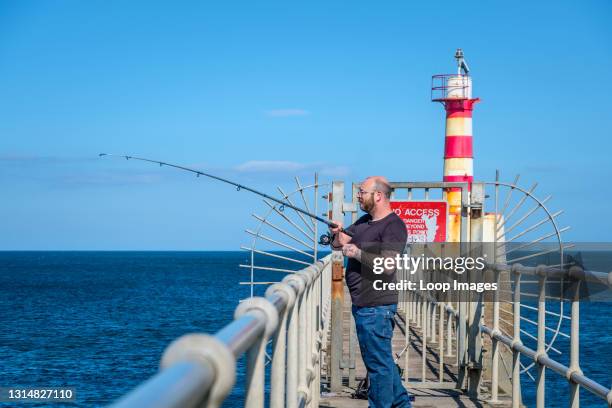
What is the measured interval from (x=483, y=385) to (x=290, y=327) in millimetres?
4886

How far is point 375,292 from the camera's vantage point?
599 centimetres

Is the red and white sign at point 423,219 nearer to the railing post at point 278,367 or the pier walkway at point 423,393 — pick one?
the pier walkway at point 423,393

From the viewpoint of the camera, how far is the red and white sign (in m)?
8.41

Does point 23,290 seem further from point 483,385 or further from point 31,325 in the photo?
point 483,385

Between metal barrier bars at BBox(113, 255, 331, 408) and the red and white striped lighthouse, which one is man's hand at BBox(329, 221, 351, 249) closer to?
metal barrier bars at BBox(113, 255, 331, 408)

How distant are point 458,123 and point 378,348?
19.0 meters

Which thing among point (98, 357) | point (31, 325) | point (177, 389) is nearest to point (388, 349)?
point (177, 389)

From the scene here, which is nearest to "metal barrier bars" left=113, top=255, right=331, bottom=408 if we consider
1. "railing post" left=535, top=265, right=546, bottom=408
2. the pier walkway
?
"railing post" left=535, top=265, right=546, bottom=408

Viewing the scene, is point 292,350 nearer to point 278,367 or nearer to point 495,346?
point 278,367

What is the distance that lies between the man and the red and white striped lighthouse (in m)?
15.8

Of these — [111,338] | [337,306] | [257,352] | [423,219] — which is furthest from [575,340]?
[111,338]

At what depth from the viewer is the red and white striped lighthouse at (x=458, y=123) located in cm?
2238

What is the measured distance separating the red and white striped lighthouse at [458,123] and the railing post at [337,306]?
13745 millimetres

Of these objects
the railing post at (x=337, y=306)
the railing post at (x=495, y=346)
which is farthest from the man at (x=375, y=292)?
the railing post at (x=337, y=306)
